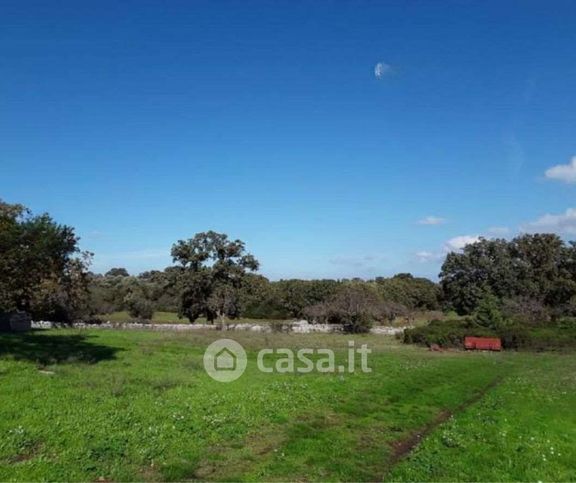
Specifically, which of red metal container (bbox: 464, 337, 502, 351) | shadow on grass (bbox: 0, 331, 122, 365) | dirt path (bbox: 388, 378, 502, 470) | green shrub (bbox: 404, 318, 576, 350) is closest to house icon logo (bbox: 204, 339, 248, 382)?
shadow on grass (bbox: 0, 331, 122, 365)

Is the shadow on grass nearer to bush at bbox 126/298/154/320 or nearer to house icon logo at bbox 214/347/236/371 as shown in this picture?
house icon logo at bbox 214/347/236/371

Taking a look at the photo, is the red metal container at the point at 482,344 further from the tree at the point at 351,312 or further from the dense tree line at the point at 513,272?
the dense tree line at the point at 513,272

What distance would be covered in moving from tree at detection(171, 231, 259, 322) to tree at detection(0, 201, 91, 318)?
1631 centimetres

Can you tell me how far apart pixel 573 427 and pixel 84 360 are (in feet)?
64.4

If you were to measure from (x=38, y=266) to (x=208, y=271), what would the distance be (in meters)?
46.2

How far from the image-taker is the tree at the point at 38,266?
108 ft

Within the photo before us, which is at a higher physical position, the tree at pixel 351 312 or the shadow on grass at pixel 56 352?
the tree at pixel 351 312

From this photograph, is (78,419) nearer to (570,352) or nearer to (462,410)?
(462,410)

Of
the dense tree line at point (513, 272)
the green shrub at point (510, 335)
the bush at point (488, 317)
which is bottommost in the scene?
the green shrub at point (510, 335)

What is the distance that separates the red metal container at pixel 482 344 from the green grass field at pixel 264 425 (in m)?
24.2

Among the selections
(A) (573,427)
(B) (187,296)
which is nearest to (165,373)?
(A) (573,427)

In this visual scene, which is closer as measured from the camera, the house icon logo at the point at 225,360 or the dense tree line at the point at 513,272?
the house icon logo at the point at 225,360

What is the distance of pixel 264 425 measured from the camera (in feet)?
48.5

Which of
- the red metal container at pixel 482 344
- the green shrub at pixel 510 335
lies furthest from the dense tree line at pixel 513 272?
the red metal container at pixel 482 344
